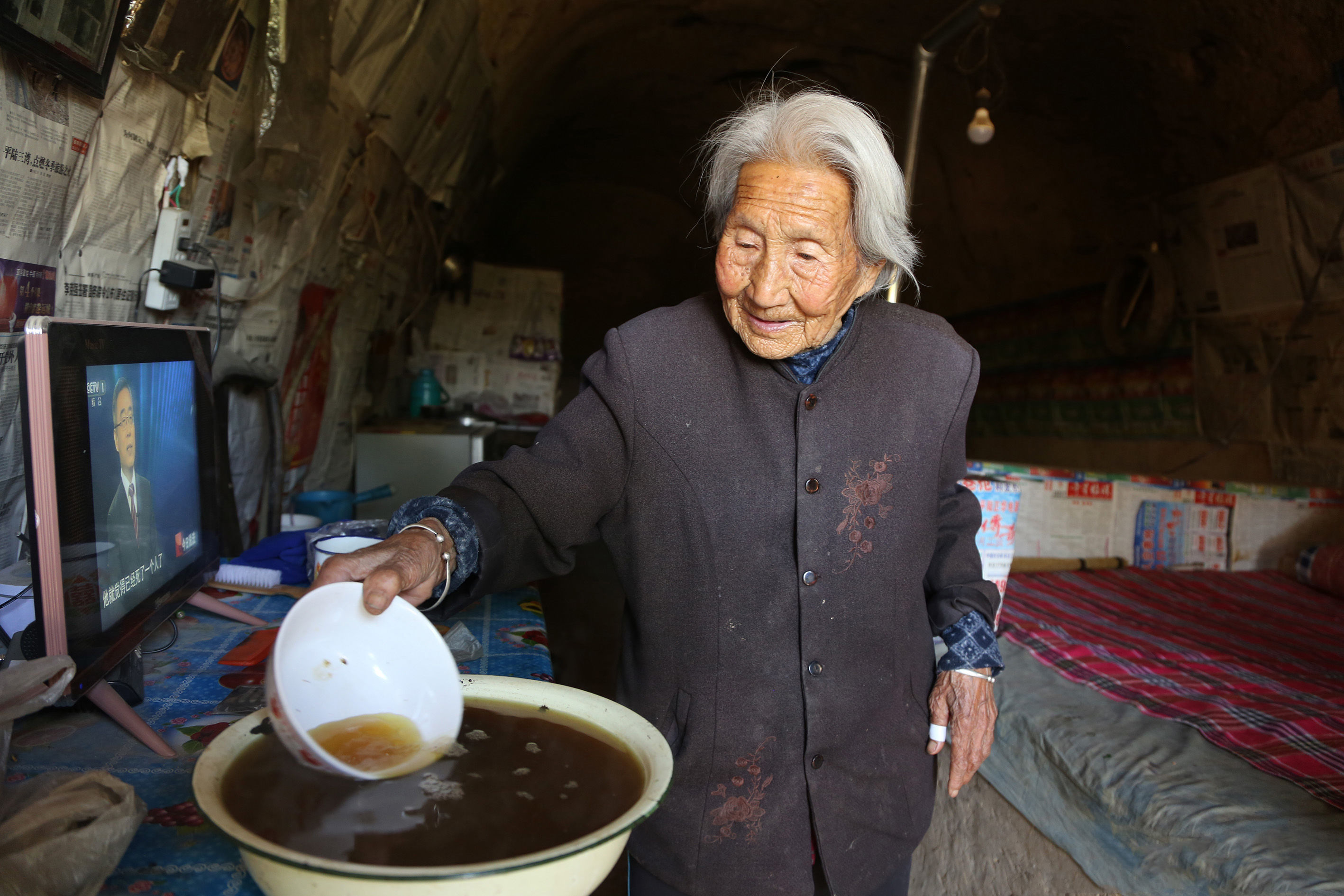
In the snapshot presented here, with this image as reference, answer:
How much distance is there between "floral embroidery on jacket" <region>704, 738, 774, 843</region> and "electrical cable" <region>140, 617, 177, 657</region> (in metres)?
1.02

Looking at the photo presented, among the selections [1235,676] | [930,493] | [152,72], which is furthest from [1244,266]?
[152,72]

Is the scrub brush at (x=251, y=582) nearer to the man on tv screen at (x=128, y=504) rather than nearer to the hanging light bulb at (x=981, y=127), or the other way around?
the man on tv screen at (x=128, y=504)

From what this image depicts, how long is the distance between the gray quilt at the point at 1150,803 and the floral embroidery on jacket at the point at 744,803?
0.92 m

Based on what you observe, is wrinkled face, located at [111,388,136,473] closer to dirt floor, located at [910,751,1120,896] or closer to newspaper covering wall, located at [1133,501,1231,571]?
dirt floor, located at [910,751,1120,896]

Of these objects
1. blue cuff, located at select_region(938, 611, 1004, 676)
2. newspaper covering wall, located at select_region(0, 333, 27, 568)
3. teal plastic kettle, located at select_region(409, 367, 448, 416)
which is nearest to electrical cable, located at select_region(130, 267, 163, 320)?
newspaper covering wall, located at select_region(0, 333, 27, 568)

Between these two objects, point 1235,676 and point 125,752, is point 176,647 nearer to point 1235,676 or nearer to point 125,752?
point 125,752

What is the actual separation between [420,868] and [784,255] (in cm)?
94

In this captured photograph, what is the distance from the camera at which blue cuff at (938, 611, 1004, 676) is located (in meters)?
1.44

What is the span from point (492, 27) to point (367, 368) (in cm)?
169

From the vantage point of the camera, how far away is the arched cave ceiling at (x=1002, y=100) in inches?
144

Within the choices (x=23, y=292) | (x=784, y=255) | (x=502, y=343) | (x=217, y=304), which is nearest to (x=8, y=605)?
(x=23, y=292)

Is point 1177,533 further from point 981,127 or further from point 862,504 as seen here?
point 862,504

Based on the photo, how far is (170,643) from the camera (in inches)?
63.2

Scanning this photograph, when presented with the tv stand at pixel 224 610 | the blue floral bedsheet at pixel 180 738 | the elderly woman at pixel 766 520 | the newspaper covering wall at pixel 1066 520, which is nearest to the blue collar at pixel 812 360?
the elderly woman at pixel 766 520
